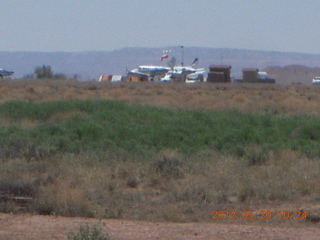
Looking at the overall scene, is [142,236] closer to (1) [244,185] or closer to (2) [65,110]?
(1) [244,185]

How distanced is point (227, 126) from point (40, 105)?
996 cm

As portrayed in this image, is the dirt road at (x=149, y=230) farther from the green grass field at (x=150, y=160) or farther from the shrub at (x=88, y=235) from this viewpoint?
the shrub at (x=88, y=235)

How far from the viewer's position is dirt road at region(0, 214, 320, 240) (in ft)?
34.5

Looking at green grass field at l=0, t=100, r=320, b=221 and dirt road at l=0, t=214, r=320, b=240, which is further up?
dirt road at l=0, t=214, r=320, b=240

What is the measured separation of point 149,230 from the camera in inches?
436

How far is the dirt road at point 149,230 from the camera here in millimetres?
10516

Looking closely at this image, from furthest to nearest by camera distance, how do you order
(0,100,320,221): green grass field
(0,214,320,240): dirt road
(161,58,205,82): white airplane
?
1. (161,58,205,82): white airplane
2. (0,100,320,221): green grass field
3. (0,214,320,240): dirt road

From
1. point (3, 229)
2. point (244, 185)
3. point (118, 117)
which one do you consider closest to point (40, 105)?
point (118, 117)

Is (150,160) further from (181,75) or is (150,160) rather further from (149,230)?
(181,75)

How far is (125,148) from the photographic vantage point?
21250 mm
